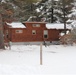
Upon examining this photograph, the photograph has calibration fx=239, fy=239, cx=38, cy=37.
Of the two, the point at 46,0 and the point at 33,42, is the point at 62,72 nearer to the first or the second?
the point at 33,42

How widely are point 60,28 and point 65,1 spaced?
18.4ft

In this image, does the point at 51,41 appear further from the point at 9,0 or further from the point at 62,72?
the point at 62,72

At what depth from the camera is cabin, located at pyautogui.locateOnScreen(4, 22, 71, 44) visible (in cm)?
4134

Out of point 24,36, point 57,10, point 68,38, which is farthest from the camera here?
point 57,10

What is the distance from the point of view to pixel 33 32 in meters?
42.4

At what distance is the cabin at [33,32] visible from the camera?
4134cm

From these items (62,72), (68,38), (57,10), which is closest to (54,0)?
(57,10)

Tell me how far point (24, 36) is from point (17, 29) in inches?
70.2

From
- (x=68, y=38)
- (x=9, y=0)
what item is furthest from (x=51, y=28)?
(x=9, y=0)

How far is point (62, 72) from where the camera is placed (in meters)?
10.7

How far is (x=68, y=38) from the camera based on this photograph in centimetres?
3331

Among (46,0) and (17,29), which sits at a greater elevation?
(46,0)

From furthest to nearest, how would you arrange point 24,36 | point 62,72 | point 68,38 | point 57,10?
point 57,10, point 24,36, point 68,38, point 62,72

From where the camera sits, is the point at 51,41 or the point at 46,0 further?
the point at 46,0
